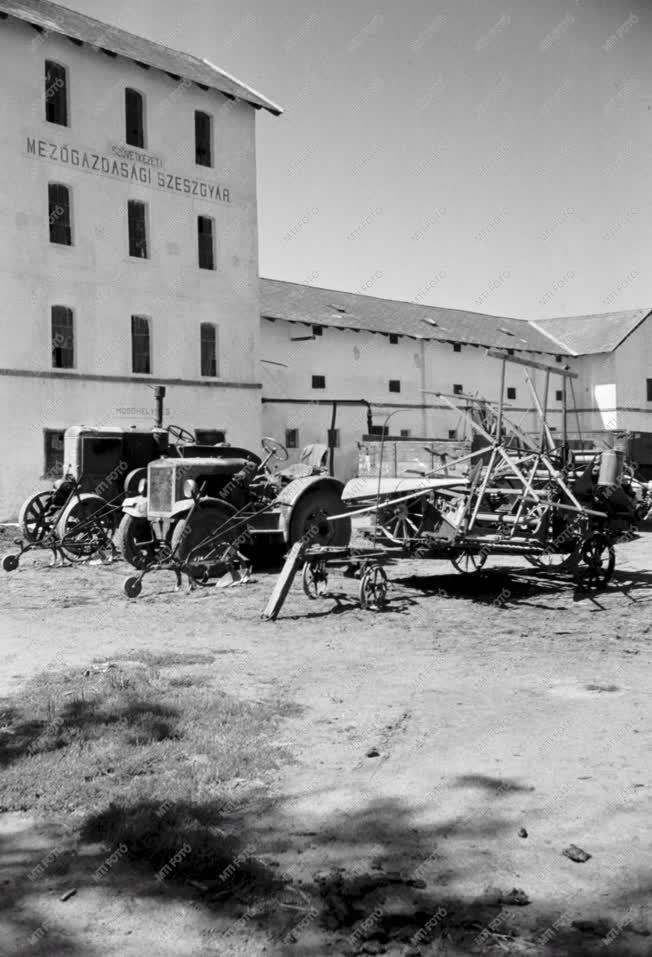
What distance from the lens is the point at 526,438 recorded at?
11.9 meters

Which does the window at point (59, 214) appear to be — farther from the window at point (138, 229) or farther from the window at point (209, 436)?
the window at point (209, 436)

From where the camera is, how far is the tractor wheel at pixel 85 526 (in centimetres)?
1513

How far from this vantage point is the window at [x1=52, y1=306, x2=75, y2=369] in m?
25.6

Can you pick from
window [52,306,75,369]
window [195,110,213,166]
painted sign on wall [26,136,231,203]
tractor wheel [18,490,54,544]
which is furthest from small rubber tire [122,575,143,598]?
window [195,110,213,166]

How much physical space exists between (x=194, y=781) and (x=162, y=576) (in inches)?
350

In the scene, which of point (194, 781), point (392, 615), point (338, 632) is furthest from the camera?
point (392, 615)

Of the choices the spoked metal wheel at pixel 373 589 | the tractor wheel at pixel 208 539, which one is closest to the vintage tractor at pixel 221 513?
the tractor wheel at pixel 208 539

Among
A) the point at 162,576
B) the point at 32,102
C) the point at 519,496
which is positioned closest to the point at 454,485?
the point at 519,496

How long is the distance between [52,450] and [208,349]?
6.52 meters

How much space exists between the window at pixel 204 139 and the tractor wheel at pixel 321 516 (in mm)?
19354

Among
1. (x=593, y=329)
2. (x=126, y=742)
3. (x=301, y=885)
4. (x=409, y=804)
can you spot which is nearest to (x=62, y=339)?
(x=126, y=742)

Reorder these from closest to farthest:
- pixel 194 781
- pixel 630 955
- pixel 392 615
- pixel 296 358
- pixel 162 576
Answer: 1. pixel 630 955
2. pixel 194 781
3. pixel 392 615
4. pixel 162 576
5. pixel 296 358

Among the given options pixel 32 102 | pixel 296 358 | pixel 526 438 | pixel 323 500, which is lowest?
pixel 323 500

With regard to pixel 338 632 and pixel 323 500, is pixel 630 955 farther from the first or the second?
pixel 323 500
